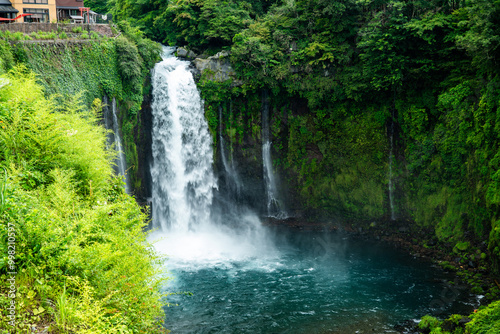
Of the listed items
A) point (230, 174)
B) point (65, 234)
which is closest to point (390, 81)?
point (230, 174)

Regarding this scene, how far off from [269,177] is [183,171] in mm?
5430

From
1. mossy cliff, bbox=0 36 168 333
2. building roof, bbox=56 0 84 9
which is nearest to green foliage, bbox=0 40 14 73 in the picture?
mossy cliff, bbox=0 36 168 333

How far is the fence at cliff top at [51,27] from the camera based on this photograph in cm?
1923

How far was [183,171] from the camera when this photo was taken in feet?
80.4

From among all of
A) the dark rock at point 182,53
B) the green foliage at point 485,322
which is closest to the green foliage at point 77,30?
the dark rock at point 182,53

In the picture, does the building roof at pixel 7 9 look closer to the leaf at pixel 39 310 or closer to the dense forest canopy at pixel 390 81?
the dense forest canopy at pixel 390 81

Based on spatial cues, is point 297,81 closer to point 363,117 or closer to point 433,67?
point 363,117

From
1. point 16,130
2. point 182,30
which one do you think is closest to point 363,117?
point 182,30

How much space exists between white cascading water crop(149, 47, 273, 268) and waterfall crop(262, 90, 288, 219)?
1.52 m

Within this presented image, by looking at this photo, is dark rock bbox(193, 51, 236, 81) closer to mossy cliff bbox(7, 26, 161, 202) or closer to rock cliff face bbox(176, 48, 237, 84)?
rock cliff face bbox(176, 48, 237, 84)

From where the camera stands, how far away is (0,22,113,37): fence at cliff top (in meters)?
19.2

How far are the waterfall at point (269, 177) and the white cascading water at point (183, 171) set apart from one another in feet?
4.99

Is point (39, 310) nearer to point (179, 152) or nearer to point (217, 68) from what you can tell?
point (179, 152)

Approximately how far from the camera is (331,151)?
24.0 meters
